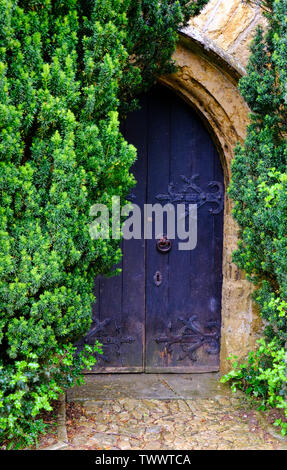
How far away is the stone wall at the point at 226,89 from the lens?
381cm

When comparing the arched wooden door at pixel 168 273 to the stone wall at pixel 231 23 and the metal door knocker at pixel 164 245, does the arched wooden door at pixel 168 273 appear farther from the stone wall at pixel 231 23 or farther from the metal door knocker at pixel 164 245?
the stone wall at pixel 231 23

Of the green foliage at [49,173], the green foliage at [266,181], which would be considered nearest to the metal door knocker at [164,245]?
the green foliage at [266,181]

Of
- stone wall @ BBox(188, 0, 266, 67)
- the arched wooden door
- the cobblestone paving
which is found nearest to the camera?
the cobblestone paving

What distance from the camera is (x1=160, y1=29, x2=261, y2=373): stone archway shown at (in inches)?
154

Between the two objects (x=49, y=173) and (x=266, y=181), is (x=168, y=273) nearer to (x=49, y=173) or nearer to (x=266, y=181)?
(x=266, y=181)

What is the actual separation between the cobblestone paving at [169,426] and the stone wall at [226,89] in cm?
63

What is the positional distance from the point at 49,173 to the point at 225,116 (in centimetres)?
171

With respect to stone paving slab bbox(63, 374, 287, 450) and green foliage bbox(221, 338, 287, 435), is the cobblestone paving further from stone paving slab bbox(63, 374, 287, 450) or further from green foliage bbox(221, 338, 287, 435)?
green foliage bbox(221, 338, 287, 435)

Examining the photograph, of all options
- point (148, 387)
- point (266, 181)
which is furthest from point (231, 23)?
point (148, 387)

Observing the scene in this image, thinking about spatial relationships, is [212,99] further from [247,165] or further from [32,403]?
[32,403]

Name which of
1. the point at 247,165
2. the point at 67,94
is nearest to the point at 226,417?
the point at 247,165

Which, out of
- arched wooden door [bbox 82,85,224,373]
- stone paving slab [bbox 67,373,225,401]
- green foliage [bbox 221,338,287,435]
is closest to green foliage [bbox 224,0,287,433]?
green foliage [bbox 221,338,287,435]

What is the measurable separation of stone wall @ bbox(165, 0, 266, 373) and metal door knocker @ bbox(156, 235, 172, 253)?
47cm

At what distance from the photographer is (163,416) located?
3545mm
